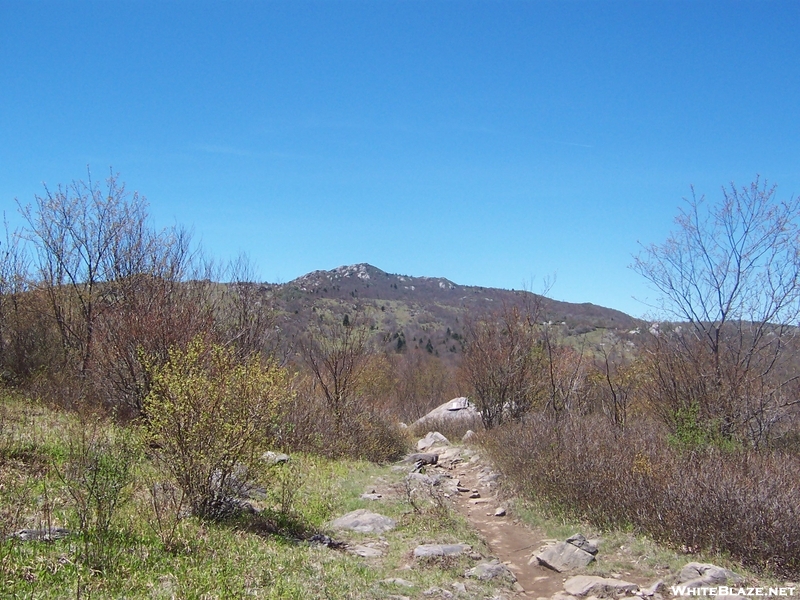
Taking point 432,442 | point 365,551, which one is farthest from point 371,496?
point 432,442

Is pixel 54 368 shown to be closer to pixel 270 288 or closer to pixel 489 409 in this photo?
pixel 270 288

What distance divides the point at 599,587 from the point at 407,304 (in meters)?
121

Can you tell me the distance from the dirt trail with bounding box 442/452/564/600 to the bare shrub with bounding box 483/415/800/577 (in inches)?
31.1

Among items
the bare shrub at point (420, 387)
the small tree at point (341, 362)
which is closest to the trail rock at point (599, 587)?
the small tree at point (341, 362)

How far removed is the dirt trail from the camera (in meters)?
7.81

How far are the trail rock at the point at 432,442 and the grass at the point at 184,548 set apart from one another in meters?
11.6

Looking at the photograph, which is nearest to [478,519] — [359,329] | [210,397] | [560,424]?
[560,424]

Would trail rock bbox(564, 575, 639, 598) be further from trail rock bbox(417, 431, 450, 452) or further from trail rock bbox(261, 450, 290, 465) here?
trail rock bbox(417, 431, 450, 452)

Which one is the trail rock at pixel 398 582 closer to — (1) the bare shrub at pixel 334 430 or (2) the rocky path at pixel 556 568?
(2) the rocky path at pixel 556 568

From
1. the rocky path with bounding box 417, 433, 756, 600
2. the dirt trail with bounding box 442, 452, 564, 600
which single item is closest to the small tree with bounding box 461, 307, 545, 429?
the dirt trail with bounding box 442, 452, 564, 600

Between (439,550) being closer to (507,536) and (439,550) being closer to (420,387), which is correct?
(507,536)

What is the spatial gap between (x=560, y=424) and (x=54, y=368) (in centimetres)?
1473

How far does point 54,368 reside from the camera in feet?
57.1

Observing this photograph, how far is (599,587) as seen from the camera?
7.21 meters
